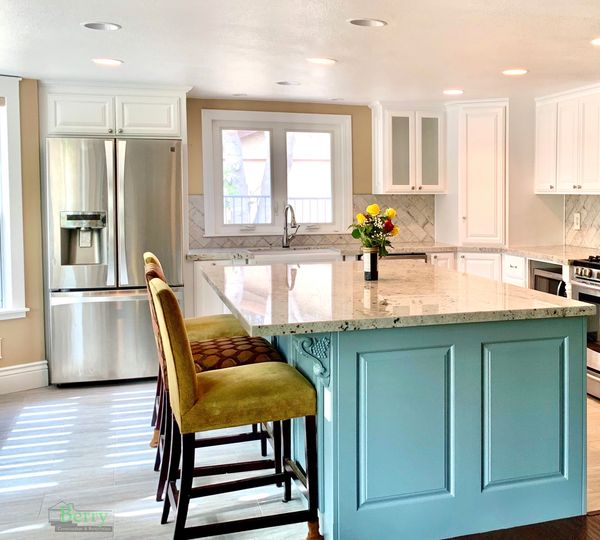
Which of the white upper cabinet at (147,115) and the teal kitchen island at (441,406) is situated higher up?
the white upper cabinet at (147,115)

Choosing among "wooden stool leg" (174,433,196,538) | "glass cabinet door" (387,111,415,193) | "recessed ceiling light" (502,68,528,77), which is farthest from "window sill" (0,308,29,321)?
"recessed ceiling light" (502,68,528,77)

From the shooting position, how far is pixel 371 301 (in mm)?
2662

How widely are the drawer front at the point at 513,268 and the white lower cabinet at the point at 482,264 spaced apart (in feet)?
0.19

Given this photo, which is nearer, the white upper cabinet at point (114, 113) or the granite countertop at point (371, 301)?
the granite countertop at point (371, 301)

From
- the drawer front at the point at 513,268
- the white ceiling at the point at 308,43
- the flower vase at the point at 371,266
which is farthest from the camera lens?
the drawer front at the point at 513,268

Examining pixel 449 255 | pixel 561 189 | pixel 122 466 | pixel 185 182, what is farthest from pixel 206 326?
pixel 561 189

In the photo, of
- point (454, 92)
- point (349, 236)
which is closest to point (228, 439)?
point (349, 236)

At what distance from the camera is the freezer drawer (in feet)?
15.9

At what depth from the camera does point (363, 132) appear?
6.20 meters

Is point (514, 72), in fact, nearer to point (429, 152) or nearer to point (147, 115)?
point (429, 152)

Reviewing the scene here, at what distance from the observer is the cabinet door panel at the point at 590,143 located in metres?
5.00

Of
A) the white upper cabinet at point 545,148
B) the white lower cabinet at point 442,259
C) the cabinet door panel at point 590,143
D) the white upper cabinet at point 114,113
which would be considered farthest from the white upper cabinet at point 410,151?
the white upper cabinet at point 114,113

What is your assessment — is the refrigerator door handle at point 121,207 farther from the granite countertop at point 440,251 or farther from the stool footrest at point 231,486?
the stool footrest at point 231,486

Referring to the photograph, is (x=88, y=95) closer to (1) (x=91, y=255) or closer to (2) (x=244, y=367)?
(1) (x=91, y=255)
